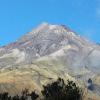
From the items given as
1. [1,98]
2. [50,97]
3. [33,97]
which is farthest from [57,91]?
[1,98]

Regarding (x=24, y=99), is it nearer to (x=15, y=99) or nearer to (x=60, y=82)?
(x=15, y=99)

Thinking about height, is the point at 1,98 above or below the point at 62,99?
above

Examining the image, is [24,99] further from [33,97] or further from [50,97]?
[50,97]

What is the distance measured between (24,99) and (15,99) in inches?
97.7

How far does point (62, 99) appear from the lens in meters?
87.7

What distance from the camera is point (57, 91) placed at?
304 ft

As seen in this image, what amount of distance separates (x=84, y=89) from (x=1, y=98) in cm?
3069

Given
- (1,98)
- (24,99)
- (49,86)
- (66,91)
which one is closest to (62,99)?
(66,91)

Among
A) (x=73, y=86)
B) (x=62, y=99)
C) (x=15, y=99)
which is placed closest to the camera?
(x=62, y=99)

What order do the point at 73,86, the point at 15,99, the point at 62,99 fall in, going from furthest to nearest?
1. the point at 15,99
2. the point at 73,86
3. the point at 62,99

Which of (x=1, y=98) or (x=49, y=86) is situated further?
(x=1, y=98)

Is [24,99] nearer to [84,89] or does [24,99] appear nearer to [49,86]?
[49,86]

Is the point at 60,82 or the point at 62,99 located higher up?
the point at 60,82

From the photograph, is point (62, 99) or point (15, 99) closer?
point (62, 99)
